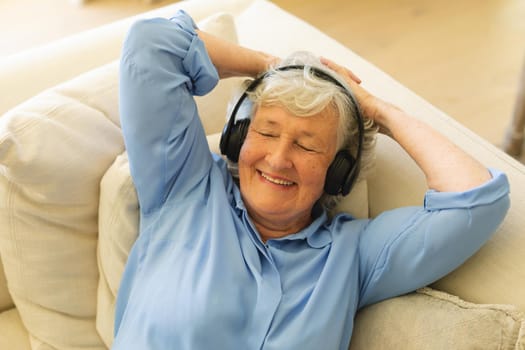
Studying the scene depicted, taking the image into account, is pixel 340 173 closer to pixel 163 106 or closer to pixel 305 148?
pixel 305 148

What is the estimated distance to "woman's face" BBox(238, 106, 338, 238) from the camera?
127cm

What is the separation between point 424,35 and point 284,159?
2070 millimetres

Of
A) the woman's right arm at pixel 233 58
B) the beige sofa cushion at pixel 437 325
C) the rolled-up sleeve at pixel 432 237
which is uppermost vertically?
the woman's right arm at pixel 233 58

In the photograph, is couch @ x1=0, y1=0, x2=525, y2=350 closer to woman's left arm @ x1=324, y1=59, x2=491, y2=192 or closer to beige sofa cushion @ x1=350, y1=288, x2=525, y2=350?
beige sofa cushion @ x1=350, y1=288, x2=525, y2=350

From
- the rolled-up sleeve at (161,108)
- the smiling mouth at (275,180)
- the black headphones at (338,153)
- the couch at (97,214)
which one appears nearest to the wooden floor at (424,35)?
the couch at (97,214)

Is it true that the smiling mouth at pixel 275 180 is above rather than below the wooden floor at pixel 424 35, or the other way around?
above

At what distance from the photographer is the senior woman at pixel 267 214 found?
117cm

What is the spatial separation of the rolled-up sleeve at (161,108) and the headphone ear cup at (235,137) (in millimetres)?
51

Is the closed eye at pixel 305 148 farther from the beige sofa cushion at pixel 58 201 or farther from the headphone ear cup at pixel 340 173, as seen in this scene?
the beige sofa cushion at pixel 58 201

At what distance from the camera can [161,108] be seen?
1235 millimetres

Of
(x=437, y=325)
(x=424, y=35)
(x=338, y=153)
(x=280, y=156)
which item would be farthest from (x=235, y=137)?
(x=424, y=35)

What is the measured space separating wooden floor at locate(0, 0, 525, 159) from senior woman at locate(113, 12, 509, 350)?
4.78ft

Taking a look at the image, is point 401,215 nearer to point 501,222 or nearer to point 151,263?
point 501,222

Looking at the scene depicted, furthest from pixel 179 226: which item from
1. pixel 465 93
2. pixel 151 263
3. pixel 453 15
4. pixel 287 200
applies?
pixel 453 15
